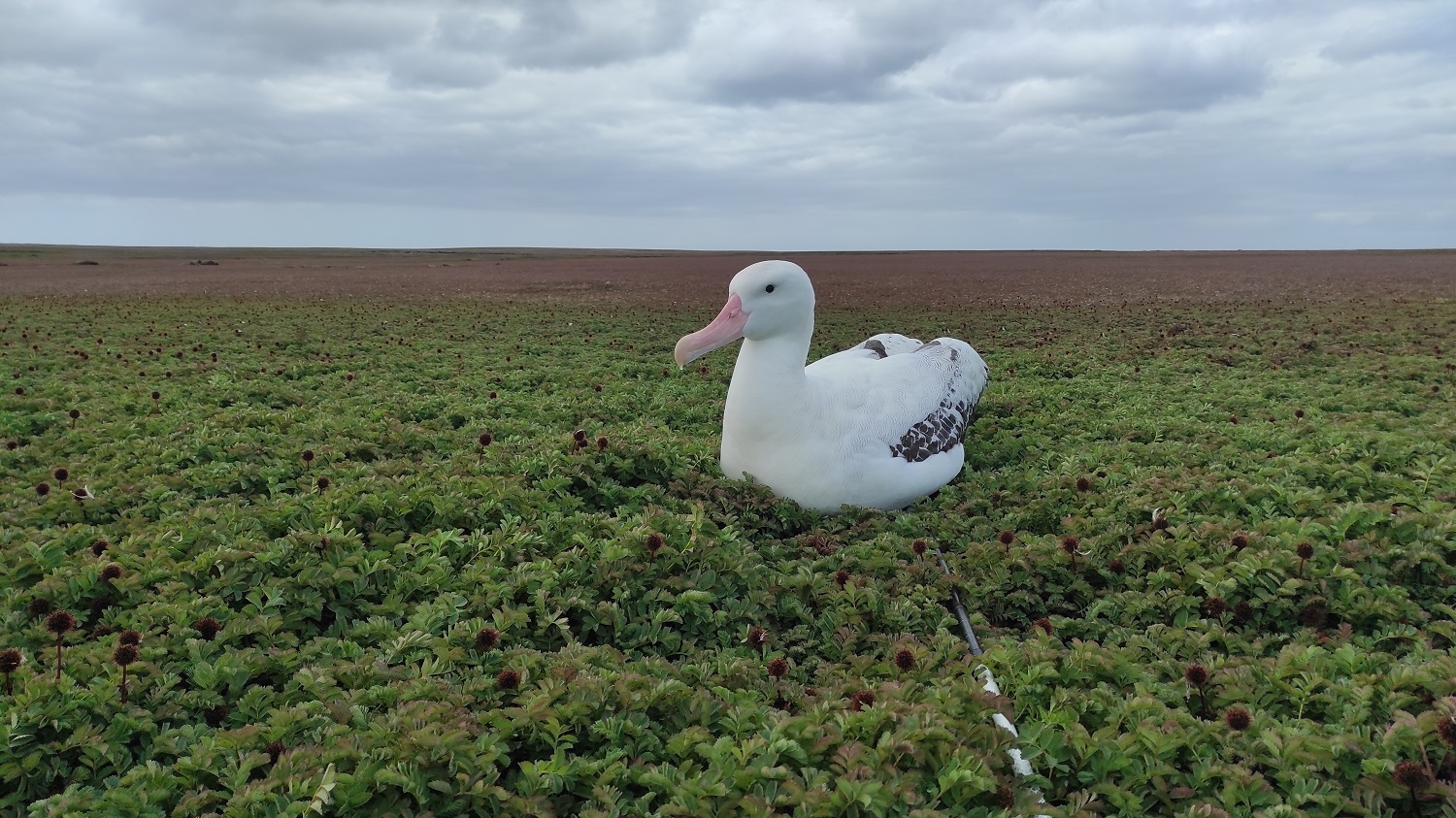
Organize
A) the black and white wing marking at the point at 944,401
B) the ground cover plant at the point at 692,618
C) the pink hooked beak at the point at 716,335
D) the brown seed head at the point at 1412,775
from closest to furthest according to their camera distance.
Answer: the brown seed head at the point at 1412,775, the ground cover plant at the point at 692,618, the pink hooked beak at the point at 716,335, the black and white wing marking at the point at 944,401

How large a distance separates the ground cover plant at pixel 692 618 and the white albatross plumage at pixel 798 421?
257mm

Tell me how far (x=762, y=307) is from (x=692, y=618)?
271 cm

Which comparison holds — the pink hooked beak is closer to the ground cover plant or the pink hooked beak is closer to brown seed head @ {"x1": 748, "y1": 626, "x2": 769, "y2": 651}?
the ground cover plant

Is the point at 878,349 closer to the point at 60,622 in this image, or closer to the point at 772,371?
the point at 772,371

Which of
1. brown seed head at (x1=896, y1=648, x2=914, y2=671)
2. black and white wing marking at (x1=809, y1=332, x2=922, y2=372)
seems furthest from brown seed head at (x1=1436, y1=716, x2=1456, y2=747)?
black and white wing marking at (x1=809, y1=332, x2=922, y2=372)

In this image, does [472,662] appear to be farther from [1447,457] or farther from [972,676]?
[1447,457]

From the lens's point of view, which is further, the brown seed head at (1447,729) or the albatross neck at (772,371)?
the albatross neck at (772,371)

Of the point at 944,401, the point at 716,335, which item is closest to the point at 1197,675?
the point at 716,335

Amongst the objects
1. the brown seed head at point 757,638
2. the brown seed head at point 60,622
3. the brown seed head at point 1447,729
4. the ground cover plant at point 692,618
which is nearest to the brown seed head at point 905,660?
the ground cover plant at point 692,618

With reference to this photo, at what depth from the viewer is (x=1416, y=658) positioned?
3590 millimetres

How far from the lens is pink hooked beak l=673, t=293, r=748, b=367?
5992 mm

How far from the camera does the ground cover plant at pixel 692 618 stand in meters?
2.78

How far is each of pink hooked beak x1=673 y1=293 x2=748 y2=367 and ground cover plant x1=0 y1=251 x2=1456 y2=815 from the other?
0.93 meters

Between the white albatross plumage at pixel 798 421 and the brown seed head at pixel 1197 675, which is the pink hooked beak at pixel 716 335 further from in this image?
the brown seed head at pixel 1197 675
